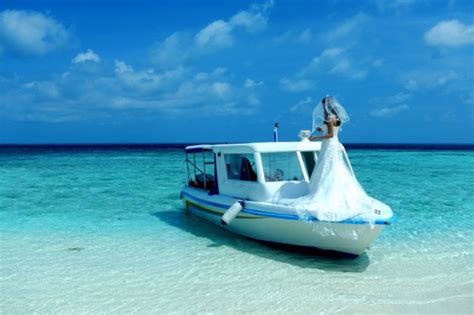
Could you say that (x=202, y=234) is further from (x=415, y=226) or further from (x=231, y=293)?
(x=415, y=226)

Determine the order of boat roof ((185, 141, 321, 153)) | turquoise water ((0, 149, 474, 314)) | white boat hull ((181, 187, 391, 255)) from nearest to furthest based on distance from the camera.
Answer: turquoise water ((0, 149, 474, 314))
white boat hull ((181, 187, 391, 255))
boat roof ((185, 141, 321, 153))

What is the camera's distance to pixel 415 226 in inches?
520

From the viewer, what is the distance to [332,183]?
30.7ft

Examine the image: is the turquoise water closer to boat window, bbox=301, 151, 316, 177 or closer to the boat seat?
the boat seat

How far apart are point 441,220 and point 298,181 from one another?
617 cm

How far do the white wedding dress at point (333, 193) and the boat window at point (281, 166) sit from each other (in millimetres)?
1243

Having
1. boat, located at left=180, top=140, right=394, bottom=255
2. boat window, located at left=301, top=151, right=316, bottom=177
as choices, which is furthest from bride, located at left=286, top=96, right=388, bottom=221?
boat window, located at left=301, top=151, right=316, bottom=177

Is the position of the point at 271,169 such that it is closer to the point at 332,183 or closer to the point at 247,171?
the point at 247,171

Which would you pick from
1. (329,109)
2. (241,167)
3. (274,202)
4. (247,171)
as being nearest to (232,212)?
(274,202)

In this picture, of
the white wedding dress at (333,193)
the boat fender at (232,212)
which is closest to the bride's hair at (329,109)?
the white wedding dress at (333,193)

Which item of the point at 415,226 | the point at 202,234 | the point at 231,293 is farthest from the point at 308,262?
the point at 415,226

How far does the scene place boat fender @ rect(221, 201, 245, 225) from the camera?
Result: 34.9 ft

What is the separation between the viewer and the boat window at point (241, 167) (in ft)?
37.2

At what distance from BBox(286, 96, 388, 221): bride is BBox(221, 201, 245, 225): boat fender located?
155cm
